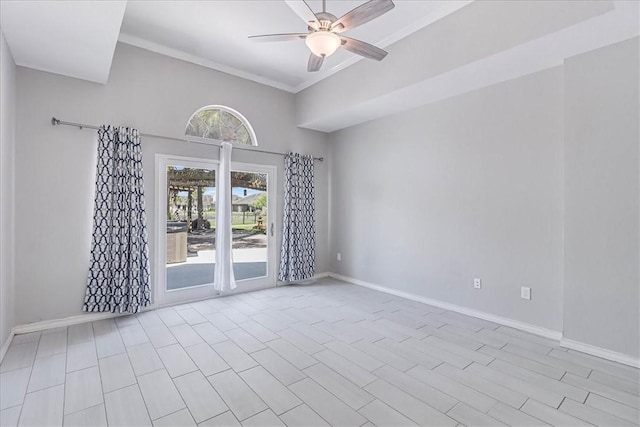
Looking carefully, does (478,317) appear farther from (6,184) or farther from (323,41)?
(6,184)

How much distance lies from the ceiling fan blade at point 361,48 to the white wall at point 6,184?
281 cm

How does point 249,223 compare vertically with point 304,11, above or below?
below

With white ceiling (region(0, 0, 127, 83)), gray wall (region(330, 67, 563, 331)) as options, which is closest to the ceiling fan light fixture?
white ceiling (region(0, 0, 127, 83))

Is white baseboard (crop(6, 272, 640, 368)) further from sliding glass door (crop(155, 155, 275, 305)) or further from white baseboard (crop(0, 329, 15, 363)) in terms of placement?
sliding glass door (crop(155, 155, 275, 305))

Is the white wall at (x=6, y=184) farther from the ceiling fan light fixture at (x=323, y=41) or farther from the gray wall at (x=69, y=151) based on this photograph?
the ceiling fan light fixture at (x=323, y=41)

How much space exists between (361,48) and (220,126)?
2714mm

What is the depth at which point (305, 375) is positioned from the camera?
2363 millimetres

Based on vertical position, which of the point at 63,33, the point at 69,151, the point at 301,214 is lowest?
the point at 301,214

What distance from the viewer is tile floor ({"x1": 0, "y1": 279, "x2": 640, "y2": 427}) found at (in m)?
1.91

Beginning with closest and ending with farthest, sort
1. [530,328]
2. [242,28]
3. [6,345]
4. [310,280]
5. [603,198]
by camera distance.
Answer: [603,198], [6,345], [530,328], [242,28], [310,280]

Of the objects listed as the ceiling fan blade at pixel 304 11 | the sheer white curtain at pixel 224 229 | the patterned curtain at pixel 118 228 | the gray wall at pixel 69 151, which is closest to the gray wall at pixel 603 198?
the ceiling fan blade at pixel 304 11

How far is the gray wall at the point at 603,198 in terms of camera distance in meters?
2.49

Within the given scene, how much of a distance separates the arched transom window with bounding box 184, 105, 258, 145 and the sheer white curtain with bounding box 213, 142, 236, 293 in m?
0.31

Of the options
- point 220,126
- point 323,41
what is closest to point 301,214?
point 220,126
